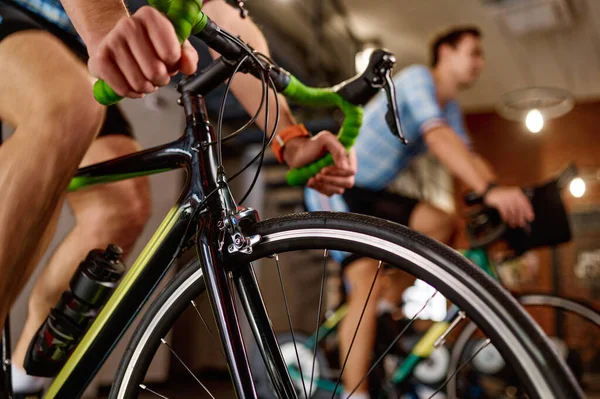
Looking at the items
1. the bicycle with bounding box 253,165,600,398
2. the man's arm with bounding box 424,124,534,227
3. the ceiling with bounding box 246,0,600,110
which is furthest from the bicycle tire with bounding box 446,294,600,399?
the ceiling with bounding box 246,0,600,110

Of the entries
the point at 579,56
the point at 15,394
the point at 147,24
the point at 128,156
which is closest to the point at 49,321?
the point at 15,394

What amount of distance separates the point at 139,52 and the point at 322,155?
385 millimetres

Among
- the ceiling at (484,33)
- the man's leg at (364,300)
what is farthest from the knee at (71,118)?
the ceiling at (484,33)

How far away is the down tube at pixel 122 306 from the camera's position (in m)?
0.70

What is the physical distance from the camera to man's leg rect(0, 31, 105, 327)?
691mm

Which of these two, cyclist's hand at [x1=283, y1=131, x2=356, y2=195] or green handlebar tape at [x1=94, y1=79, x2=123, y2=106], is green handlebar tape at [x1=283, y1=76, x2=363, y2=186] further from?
green handlebar tape at [x1=94, y1=79, x2=123, y2=106]

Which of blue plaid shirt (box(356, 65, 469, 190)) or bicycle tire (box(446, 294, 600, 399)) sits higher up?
blue plaid shirt (box(356, 65, 469, 190))

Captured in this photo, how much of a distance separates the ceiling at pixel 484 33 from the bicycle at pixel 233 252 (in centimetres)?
388

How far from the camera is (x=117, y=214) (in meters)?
0.96

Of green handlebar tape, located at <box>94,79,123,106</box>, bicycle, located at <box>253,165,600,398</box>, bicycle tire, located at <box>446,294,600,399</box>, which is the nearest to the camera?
green handlebar tape, located at <box>94,79,123,106</box>

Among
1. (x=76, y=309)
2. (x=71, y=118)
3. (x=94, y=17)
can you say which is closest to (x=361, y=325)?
(x=76, y=309)

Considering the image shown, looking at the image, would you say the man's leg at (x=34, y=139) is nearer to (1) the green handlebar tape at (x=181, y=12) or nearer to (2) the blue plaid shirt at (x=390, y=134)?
(1) the green handlebar tape at (x=181, y=12)

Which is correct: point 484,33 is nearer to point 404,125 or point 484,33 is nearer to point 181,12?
point 404,125

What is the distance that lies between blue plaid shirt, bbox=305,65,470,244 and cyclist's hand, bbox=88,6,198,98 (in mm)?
1172
